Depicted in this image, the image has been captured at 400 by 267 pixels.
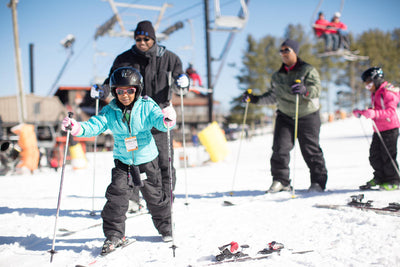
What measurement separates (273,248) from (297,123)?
2.55 metres

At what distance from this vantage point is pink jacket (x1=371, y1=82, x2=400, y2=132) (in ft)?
13.9

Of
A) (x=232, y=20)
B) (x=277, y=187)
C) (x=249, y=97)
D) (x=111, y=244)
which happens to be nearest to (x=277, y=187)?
(x=277, y=187)

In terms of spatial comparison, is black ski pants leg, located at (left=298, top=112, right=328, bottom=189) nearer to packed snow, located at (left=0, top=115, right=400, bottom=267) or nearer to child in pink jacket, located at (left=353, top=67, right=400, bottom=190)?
packed snow, located at (left=0, top=115, right=400, bottom=267)

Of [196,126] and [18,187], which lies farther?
[196,126]

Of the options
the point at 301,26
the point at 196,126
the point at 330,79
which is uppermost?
the point at 301,26

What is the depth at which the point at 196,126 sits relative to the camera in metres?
39.1

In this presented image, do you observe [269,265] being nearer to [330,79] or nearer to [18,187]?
[18,187]

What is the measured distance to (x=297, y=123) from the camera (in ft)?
14.5

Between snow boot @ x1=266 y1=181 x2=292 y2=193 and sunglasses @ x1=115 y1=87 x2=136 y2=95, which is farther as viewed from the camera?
snow boot @ x1=266 y1=181 x2=292 y2=193

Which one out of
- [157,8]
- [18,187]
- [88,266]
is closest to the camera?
[88,266]

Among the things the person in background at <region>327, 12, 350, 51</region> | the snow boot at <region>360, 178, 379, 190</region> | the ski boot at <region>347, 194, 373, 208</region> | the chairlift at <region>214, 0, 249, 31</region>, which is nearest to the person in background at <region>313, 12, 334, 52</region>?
the person in background at <region>327, 12, 350, 51</region>

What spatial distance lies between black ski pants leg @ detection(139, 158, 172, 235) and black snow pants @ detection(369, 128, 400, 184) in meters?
3.23

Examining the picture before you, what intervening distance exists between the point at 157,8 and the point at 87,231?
44.4ft

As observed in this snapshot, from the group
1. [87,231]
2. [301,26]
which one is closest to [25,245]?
[87,231]
